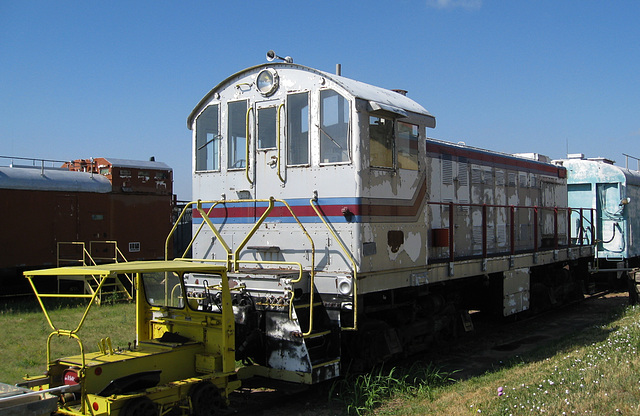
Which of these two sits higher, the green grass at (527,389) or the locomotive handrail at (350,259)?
the locomotive handrail at (350,259)

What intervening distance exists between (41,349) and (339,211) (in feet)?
21.0

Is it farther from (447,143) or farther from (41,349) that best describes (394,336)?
(41,349)

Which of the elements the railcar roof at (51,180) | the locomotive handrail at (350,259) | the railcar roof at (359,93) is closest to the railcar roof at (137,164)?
the railcar roof at (51,180)

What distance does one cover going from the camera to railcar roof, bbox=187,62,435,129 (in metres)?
7.14

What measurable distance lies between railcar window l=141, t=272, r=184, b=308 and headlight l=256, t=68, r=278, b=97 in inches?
108

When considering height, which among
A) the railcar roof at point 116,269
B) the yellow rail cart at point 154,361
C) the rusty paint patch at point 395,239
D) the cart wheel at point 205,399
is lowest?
the cart wheel at point 205,399

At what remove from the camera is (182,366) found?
621cm

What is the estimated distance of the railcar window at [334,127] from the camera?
7.11m

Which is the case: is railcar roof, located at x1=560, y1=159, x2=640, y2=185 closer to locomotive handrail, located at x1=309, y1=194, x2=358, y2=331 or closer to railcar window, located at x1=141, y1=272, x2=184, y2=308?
locomotive handrail, located at x1=309, y1=194, x2=358, y2=331

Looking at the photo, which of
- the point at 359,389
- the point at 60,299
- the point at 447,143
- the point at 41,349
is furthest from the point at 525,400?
the point at 60,299

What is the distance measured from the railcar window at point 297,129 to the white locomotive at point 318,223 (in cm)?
2

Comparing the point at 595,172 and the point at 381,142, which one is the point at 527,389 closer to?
the point at 381,142

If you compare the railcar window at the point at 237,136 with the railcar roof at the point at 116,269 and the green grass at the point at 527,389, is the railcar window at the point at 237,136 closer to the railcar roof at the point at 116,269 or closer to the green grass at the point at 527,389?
the railcar roof at the point at 116,269

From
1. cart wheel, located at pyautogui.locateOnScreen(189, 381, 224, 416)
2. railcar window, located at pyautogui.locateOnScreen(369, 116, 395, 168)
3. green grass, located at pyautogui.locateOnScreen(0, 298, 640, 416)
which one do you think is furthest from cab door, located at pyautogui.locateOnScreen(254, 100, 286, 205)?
green grass, located at pyautogui.locateOnScreen(0, 298, 640, 416)
